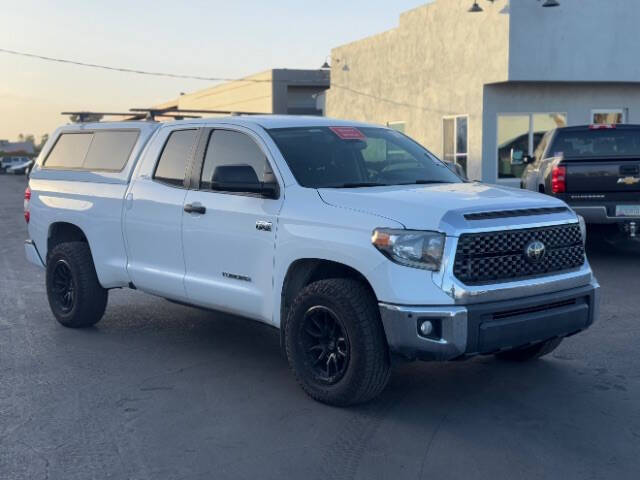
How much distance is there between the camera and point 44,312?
865cm

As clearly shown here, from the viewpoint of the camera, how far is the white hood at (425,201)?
4.96 meters

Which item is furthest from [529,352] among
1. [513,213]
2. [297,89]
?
[297,89]

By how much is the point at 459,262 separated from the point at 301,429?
138cm

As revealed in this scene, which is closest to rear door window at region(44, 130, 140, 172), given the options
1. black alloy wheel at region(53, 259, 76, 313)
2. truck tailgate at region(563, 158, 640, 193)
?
black alloy wheel at region(53, 259, 76, 313)

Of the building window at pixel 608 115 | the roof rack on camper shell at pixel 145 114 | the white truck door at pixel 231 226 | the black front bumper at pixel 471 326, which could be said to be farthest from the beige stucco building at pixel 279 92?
the black front bumper at pixel 471 326

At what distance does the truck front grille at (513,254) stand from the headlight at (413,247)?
0.42 ft

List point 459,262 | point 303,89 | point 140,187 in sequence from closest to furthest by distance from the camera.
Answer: point 459,262, point 140,187, point 303,89

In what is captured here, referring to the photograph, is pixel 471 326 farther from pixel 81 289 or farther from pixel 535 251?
pixel 81 289

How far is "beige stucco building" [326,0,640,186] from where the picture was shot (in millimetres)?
22281

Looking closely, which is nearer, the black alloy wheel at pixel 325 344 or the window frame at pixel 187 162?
the black alloy wheel at pixel 325 344

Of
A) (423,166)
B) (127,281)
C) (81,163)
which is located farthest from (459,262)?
(81,163)

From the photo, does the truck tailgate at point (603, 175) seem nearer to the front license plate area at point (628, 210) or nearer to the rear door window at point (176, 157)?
the front license plate area at point (628, 210)

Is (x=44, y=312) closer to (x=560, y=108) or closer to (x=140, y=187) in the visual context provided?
(x=140, y=187)

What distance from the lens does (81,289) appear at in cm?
766
